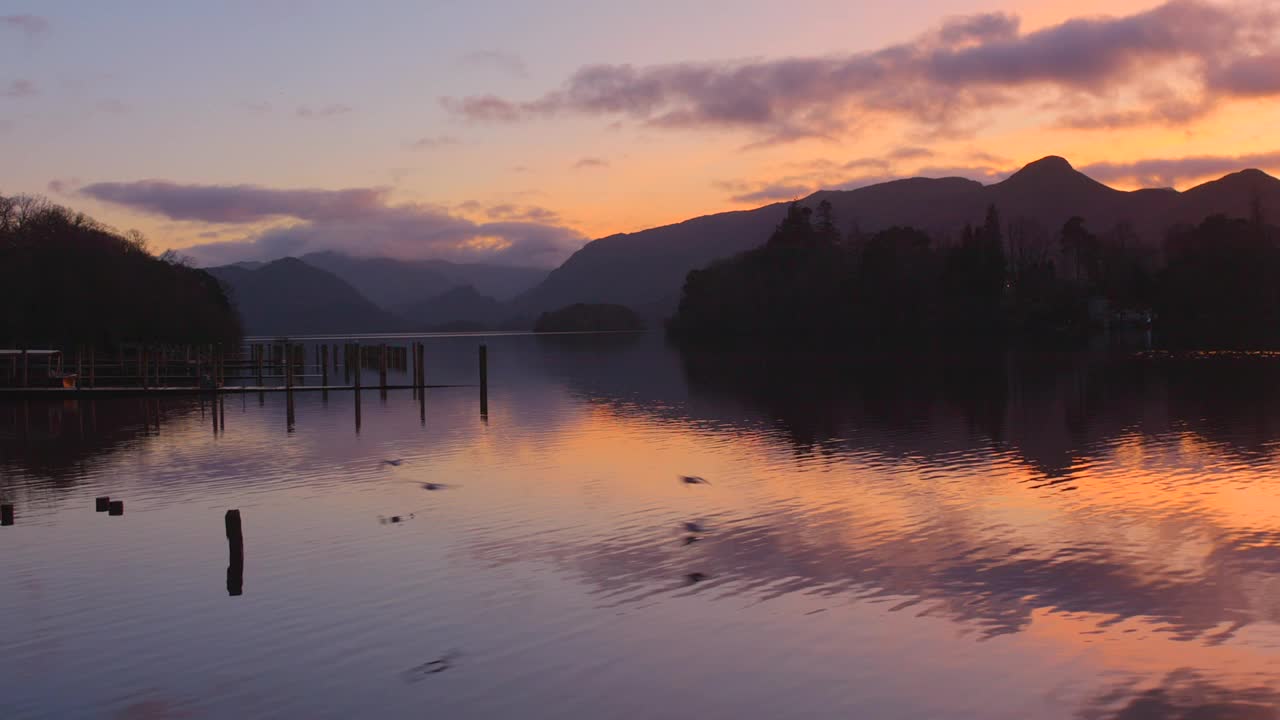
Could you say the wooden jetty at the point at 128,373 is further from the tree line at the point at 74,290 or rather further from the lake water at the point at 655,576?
the lake water at the point at 655,576

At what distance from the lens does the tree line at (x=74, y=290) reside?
7931 centimetres

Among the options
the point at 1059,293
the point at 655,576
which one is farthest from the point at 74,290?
the point at 1059,293

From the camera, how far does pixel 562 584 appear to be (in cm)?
2073

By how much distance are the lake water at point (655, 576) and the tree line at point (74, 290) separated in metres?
38.1

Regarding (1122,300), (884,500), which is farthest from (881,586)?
(1122,300)

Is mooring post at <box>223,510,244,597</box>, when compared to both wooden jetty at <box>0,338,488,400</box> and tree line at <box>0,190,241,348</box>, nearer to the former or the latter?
wooden jetty at <box>0,338,488,400</box>

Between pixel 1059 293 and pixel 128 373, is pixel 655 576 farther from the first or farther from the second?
pixel 1059 293

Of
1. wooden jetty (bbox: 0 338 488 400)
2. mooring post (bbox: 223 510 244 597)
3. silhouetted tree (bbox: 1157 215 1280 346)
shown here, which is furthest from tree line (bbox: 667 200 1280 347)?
mooring post (bbox: 223 510 244 597)

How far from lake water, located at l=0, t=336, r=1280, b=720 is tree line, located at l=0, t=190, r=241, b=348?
38.1 meters

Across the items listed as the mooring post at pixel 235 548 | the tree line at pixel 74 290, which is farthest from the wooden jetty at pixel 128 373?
the mooring post at pixel 235 548

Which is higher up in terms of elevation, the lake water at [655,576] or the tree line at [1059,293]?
the tree line at [1059,293]

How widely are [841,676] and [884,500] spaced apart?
14.3 meters

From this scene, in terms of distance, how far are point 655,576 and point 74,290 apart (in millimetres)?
75111

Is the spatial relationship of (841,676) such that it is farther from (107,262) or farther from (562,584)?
(107,262)
